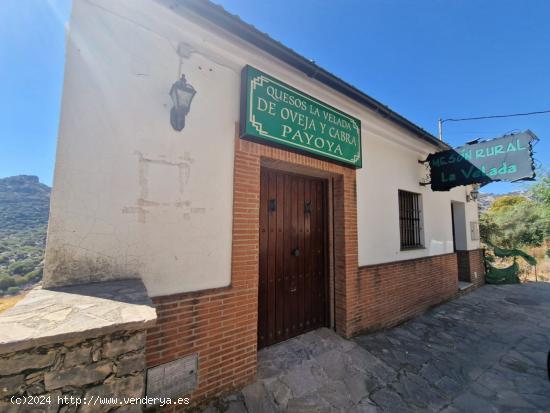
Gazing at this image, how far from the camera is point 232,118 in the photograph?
2850mm

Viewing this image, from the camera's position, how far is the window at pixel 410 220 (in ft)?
17.3

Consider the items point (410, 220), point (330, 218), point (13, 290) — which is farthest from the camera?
point (410, 220)

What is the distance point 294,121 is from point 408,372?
146 inches

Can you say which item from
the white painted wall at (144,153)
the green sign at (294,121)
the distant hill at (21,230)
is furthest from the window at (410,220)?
the distant hill at (21,230)

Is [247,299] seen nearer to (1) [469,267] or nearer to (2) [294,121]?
(2) [294,121]

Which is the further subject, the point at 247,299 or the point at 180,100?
the point at 247,299

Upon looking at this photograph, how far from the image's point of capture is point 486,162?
470cm

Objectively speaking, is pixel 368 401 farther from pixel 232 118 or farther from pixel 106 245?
pixel 232 118

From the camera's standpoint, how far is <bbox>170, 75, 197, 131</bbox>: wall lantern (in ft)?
7.59

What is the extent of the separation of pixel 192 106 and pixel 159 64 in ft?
1.61

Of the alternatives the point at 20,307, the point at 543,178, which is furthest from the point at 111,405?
the point at 543,178

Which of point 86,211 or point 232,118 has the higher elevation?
point 232,118

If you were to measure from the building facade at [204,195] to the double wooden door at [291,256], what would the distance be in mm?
23

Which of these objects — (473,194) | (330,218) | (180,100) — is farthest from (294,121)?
(473,194)
